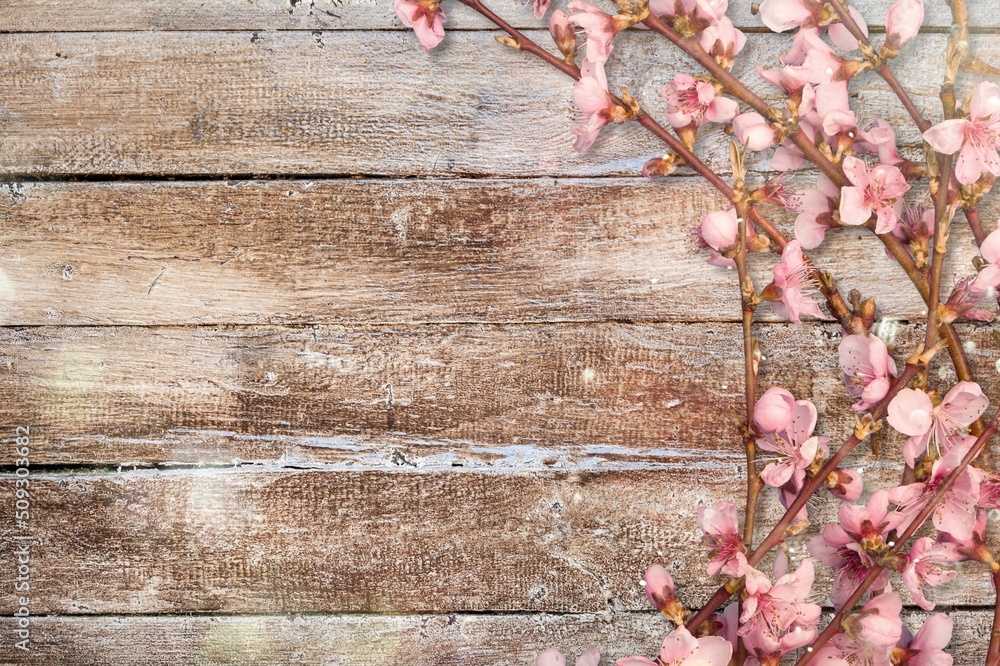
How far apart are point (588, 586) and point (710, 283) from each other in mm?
358

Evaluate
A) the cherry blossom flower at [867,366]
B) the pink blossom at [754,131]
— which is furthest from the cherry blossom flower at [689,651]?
the pink blossom at [754,131]

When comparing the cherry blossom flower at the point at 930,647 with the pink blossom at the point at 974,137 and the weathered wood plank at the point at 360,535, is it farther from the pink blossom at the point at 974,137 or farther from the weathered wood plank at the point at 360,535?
the pink blossom at the point at 974,137

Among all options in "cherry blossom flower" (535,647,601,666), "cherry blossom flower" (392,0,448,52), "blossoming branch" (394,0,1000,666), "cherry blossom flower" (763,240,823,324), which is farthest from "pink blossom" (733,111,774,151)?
"cherry blossom flower" (535,647,601,666)

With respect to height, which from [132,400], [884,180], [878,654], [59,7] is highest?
[59,7]

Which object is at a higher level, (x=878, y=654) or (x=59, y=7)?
(x=59, y=7)

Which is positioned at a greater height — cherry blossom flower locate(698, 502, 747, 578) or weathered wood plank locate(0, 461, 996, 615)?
cherry blossom flower locate(698, 502, 747, 578)

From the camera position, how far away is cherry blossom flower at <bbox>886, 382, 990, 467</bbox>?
71 cm

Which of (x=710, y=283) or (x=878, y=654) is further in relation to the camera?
(x=710, y=283)

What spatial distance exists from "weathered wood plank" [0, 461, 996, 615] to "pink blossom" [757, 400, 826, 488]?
9 centimetres

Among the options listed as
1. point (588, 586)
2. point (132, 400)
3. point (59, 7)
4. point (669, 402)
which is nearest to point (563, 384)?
point (669, 402)

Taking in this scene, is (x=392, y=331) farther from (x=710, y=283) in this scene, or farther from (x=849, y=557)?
(x=849, y=557)

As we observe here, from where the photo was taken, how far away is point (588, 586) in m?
0.84

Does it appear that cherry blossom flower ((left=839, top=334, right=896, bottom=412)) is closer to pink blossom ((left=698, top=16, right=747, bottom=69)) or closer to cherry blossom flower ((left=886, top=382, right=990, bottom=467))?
cherry blossom flower ((left=886, top=382, right=990, bottom=467))

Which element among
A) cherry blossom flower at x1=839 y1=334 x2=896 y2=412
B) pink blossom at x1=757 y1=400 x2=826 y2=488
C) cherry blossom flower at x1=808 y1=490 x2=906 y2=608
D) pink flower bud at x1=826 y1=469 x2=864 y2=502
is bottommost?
cherry blossom flower at x1=808 y1=490 x2=906 y2=608
